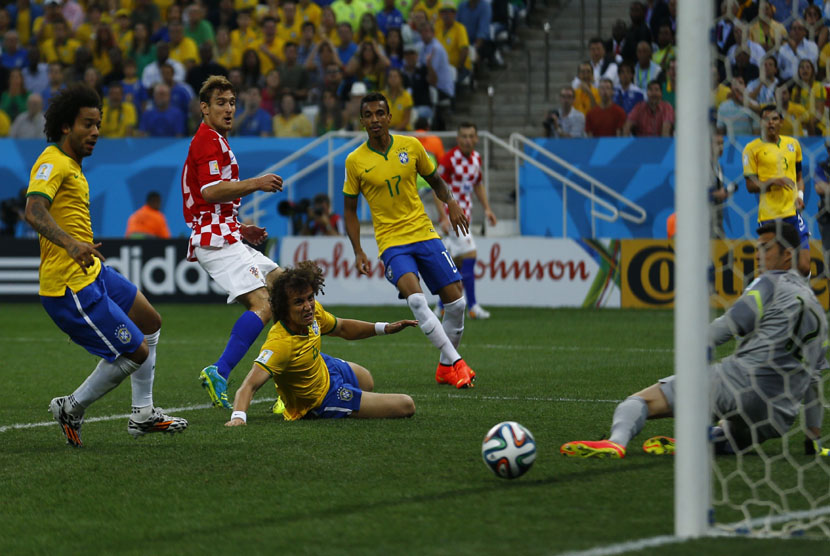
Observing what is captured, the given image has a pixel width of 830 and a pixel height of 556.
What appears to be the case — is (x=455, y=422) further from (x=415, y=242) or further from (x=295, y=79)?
(x=295, y=79)

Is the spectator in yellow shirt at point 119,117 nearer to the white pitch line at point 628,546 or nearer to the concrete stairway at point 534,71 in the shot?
the concrete stairway at point 534,71

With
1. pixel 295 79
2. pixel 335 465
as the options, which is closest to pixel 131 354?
pixel 335 465

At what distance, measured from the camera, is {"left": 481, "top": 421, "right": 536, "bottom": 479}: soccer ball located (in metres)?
5.62

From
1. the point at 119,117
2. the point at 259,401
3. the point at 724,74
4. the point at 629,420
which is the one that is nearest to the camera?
the point at 724,74

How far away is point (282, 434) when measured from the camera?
282 inches

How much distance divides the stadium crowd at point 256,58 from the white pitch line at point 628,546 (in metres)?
14.9

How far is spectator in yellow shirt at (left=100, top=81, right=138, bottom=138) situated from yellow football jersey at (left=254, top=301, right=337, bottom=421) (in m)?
13.0

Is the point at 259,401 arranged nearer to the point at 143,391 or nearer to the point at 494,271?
the point at 143,391

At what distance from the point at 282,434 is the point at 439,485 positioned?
A: 1773 mm

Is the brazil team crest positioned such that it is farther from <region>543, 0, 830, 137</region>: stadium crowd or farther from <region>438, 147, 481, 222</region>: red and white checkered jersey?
<region>438, 147, 481, 222</region>: red and white checkered jersey

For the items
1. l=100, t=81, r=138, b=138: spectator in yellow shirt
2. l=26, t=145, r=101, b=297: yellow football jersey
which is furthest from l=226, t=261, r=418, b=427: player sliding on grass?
l=100, t=81, r=138, b=138: spectator in yellow shirt

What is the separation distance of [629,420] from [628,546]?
1.67 m

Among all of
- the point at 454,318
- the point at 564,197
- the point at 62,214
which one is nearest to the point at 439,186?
the point at 454,318

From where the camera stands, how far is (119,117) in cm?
2006
